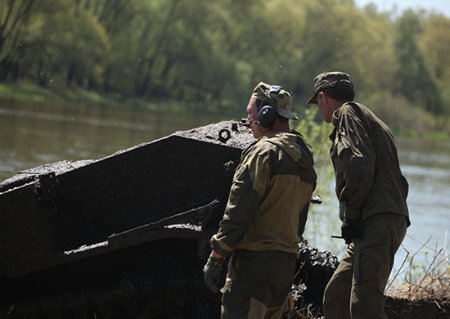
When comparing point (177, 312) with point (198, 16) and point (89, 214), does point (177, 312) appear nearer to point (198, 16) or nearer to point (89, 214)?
point (89, 214)

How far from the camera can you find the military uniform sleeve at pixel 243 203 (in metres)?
5.07

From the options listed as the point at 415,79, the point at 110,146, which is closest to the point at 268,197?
the point at 110,146

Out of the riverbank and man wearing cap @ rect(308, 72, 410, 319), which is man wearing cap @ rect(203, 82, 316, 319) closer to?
man wearing cap @ rect(308, 72, 410, 319)

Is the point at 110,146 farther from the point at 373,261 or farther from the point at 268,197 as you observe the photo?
the point at 268,197

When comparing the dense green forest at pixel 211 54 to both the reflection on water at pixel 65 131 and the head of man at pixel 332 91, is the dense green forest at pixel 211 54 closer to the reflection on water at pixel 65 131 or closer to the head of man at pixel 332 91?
the reflection on water at pixel 65 131

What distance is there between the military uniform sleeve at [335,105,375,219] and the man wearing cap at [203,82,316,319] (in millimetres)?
293

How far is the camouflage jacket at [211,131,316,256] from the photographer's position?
5086mm

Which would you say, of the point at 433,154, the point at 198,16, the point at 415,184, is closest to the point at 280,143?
the point at 415,184

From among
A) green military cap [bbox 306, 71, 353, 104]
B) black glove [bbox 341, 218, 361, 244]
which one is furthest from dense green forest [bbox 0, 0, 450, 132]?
black glove [bbox 341, 218, 361, 244]

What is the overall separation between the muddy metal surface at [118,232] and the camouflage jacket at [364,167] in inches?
36.0

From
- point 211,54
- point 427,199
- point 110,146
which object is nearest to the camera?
point 427,199

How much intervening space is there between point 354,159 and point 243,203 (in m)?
0.85

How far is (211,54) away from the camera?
58.0 meters

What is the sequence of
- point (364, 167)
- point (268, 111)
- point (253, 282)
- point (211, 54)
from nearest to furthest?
1. point (253, 282)
2. point (268, 111)
3. point (364, 167)
4. point (211, 54)
